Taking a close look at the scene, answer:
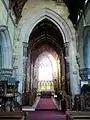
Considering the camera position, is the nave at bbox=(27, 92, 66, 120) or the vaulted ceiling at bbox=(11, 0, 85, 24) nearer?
the nave at bbox=(27, 92, 66, 120)

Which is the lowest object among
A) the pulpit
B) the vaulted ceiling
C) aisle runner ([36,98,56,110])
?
aisle runner ([36,98,56,110])

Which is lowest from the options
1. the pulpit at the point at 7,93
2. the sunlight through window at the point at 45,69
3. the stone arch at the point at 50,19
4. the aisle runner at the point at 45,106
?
the aisle runner at the point at 45,106

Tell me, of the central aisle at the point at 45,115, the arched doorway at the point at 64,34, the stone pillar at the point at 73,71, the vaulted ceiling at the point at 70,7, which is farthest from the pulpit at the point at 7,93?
the vaulted ceiling at the point at 70,7

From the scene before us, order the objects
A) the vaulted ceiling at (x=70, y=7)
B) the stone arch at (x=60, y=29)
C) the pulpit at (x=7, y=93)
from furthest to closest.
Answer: the stone arch at (x=60, y=29) → the vaulted ceiling at (x=70, y=7) → the pulpit at (x=7, y=93)

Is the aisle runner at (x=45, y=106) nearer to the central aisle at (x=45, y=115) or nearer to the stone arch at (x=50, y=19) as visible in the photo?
the central aisle at (x=45, y=115)

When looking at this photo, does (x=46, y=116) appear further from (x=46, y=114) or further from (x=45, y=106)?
(x=45, y=106)

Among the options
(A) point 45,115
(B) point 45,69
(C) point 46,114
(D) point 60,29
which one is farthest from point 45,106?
(B) point 45,69

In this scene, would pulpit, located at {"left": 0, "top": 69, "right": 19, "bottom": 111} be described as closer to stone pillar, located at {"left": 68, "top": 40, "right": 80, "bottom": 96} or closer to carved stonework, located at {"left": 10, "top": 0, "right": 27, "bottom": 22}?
stone pillar, located at {"left": 68, "top": 40, "right": 80, "bottom": 96}

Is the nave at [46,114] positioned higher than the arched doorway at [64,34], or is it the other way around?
the arched doorway at [64,34]

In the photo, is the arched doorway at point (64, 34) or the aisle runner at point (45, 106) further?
the arched doorway at point (64, 34)

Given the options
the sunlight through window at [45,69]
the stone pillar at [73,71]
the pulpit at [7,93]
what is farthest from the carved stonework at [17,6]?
the sunlight through window at [45,69]

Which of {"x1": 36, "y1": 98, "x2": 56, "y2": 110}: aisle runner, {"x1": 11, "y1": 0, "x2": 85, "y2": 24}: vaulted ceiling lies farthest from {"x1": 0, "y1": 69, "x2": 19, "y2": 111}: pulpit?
{"x1": 11, "y1": 0, "x2": 85, "y2": 24}: vaulted ceiling

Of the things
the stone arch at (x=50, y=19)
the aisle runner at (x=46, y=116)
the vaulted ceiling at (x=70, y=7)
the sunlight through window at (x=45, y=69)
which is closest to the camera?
the aisle runner at (x=46, y=116)

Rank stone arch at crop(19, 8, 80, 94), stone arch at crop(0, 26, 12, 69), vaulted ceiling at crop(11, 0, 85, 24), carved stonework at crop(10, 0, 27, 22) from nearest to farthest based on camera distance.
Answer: stone arch at crop(0, 26, 12, 69) → carved stonework at crop(10, 0, 27, 22) → vaulted ceiling at crop(11, 0, 85, 24) → stone arch at crop(19, 8, 80, 94)
